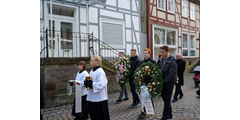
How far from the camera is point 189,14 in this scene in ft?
51.5

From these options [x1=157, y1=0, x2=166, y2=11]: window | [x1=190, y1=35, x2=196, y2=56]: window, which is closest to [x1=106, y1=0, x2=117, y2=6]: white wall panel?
[x1=157, y1=0, x2=166, y2=11]: window

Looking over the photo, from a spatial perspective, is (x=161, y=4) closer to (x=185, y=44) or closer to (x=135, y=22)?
(x=135, y=22)

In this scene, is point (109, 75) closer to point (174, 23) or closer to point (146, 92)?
point (146, 92)

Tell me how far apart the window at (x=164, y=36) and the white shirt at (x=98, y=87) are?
9.99 meters

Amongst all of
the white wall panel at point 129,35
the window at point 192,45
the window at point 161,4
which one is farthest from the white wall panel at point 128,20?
the window at point 192,45

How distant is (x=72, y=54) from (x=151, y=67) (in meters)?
4.66

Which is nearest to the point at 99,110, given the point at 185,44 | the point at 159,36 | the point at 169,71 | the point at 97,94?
the point at 97,94

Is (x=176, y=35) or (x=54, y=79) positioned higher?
(x=176, y=35)

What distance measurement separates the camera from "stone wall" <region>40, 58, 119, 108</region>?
5.50m

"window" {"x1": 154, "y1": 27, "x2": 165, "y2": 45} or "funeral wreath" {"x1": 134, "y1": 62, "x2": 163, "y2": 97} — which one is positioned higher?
"window" {"x1": 154, "y1": 27, "x2": 165, "y2": 45}

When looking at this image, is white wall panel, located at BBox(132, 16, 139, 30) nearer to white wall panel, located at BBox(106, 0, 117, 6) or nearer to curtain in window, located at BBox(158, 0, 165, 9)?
white wall panel, located at BBox(106, 0, 117, 6)

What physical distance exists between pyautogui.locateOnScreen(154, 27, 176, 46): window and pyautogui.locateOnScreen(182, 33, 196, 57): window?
1.78 m
